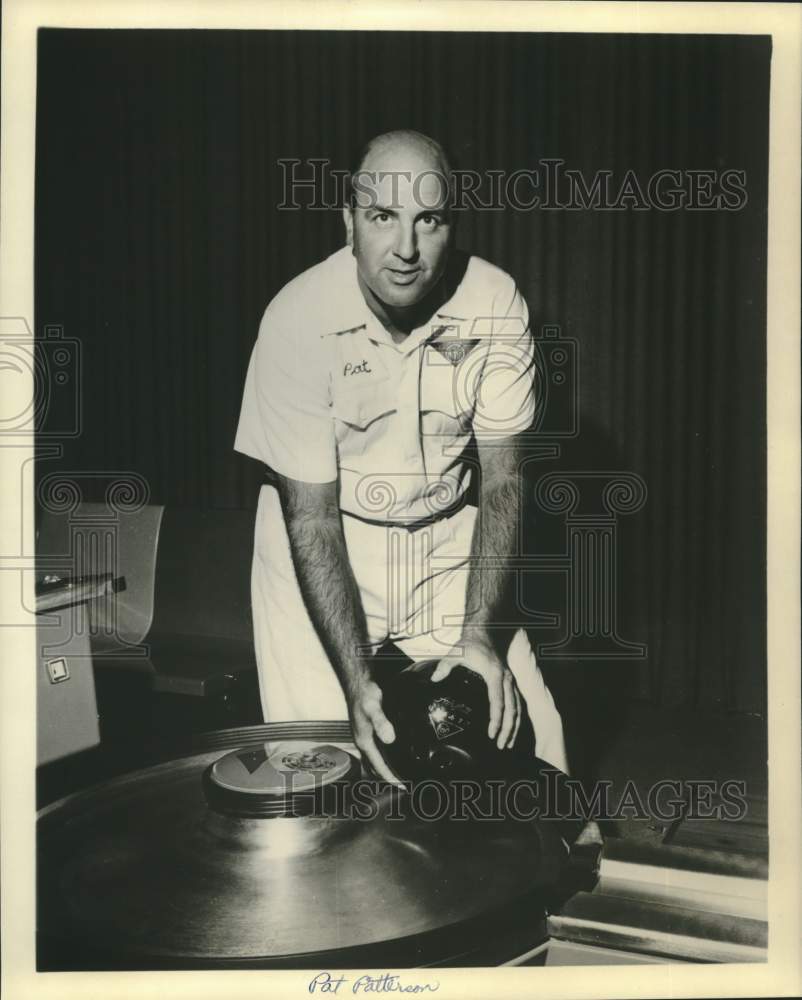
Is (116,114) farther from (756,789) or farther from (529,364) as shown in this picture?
(756,789)

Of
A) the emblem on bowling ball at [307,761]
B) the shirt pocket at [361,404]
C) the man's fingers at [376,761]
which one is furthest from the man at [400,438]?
the emblem on bowling ball at [307,761]

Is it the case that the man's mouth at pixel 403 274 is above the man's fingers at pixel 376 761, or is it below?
above

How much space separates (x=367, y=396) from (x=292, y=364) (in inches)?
7.1

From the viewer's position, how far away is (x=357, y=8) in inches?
76.4

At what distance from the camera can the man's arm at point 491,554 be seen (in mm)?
2033

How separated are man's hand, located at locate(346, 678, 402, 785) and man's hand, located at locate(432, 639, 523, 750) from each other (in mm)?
140

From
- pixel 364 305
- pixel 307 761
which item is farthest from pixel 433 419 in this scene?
pixel 307 761

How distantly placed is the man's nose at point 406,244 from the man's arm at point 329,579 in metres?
0.53

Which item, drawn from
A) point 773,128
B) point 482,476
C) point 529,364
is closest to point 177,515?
point 482,476

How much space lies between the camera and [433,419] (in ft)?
6.72

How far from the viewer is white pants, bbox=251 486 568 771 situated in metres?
2.04

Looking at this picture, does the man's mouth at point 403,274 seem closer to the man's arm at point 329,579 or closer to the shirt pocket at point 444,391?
the shirt pocket at point 444,391

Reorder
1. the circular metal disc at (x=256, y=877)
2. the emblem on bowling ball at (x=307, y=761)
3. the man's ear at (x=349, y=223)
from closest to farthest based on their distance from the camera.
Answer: the circular metal disc at (x=256, y=877) < the emblem on bowling ball at (x=307, y=761) < the man's ear at (x=349, y=223)

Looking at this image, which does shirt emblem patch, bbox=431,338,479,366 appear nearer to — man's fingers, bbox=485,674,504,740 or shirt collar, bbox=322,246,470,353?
shirt collar, bbox=322,246,470,353
